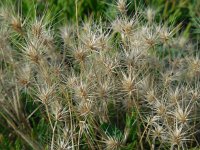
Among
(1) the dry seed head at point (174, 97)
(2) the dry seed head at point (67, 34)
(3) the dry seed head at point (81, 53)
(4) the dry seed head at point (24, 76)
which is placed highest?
(3) the dry seed head at point (81, 53)

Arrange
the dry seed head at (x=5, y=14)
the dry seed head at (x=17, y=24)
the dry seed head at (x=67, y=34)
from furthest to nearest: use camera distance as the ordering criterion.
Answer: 1. the dry seed head at (x=67, y=34)
2. the dry seed head at (x=5, y=14)
3. the dry seed head at (x=17, y=24)

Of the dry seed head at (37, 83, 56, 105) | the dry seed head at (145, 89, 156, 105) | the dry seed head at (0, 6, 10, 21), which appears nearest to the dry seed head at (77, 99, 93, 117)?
the dry seed head at (37, 83, 56, 105)

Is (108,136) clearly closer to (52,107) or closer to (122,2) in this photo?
(52,107)

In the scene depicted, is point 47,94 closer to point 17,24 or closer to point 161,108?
point 17,24

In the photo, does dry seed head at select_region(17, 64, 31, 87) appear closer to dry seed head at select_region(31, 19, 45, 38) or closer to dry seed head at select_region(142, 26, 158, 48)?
dry seed head at select_region(31, 19, 45, 38)

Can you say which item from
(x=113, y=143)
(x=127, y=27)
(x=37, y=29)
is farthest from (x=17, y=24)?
(x=113, y=143)

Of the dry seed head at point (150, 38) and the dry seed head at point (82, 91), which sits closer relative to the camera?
the dry seed head at point (82, 91)

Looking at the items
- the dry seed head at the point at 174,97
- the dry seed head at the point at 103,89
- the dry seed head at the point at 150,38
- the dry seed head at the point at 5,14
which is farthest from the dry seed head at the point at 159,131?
the dry seed head at the point at 5,14

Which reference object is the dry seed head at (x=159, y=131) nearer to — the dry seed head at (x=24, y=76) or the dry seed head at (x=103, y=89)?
the dry seed head at (x=103, y=89)

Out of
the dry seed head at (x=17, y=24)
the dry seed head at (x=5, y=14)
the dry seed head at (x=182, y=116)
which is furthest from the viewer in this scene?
the dry seed head at (x=5, y=14)
